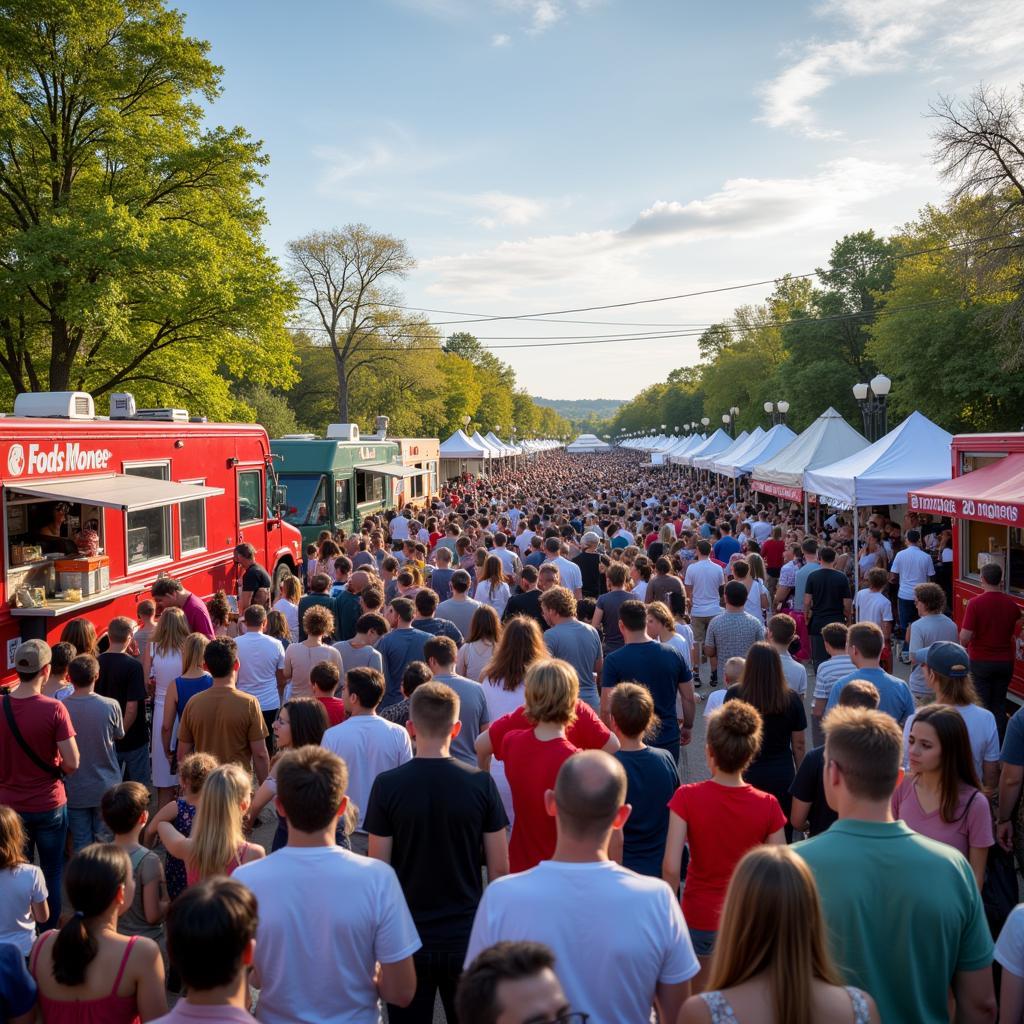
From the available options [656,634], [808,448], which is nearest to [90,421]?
[656,634]

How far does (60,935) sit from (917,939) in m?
2.70

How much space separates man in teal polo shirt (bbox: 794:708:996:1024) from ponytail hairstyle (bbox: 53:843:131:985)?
7.44 feet

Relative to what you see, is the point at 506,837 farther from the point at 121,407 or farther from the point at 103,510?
the point at 121,407

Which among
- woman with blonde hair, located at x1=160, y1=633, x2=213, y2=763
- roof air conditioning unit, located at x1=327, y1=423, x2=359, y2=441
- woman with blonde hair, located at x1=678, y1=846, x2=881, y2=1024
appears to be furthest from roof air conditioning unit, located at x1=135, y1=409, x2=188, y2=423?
woman with blonde hair, located at x1=678, y1=846, x2=881, y2=1024

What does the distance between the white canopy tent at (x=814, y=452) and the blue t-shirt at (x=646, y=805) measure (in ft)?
50.1

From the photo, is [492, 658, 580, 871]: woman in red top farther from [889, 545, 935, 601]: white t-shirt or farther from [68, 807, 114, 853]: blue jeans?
[889, 545, 935, 601]: white t-shirt

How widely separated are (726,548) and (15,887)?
11231mm

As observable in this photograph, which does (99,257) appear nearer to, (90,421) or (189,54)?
(189,54)

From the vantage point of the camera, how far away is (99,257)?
18.6 m

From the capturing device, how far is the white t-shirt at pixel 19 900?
3.72 m

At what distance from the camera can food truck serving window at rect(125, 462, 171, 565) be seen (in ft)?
33.2

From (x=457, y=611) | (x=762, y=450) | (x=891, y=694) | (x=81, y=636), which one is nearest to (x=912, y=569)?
(x=457, y=611)

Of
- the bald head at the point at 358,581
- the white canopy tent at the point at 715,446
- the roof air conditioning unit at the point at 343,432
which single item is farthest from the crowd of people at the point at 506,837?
the white canopy tent at the point at 715,446

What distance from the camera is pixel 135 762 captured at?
6695mm
